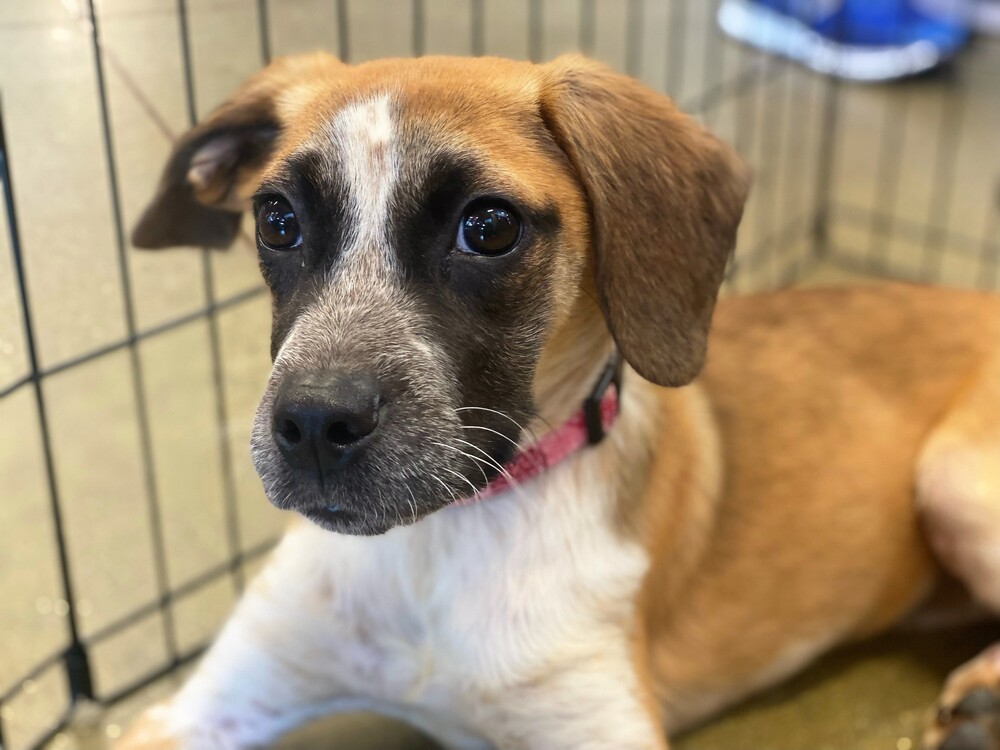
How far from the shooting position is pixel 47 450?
176cm

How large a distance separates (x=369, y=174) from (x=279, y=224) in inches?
5.9

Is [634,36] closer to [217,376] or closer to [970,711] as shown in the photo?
[217,376]

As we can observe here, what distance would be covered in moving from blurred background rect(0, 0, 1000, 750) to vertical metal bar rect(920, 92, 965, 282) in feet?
4.59

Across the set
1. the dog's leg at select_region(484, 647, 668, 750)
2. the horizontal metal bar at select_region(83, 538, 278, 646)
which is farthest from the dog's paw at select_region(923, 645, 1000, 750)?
the horizontal metal bar at select_region(83, 538, 278, 646)

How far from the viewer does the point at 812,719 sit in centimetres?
196

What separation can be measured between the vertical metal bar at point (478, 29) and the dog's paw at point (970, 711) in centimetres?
159

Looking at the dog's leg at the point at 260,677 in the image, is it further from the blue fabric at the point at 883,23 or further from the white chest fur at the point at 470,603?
the blue fabric at the point at 883,23

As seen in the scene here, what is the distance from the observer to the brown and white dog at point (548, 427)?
1.25m

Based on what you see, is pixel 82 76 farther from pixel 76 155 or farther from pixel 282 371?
pixel 282 371

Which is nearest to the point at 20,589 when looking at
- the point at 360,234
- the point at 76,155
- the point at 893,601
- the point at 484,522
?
the point at 76,155

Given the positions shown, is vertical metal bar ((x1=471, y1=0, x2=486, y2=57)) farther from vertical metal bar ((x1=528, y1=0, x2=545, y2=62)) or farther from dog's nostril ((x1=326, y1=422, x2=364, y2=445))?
dog's nostril ((x1=326, y1=422, x2=364, y2=445))

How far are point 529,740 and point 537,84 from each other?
0.87 metres

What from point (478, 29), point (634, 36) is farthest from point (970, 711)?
point (634, 36)

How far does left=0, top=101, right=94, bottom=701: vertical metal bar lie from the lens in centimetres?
160
